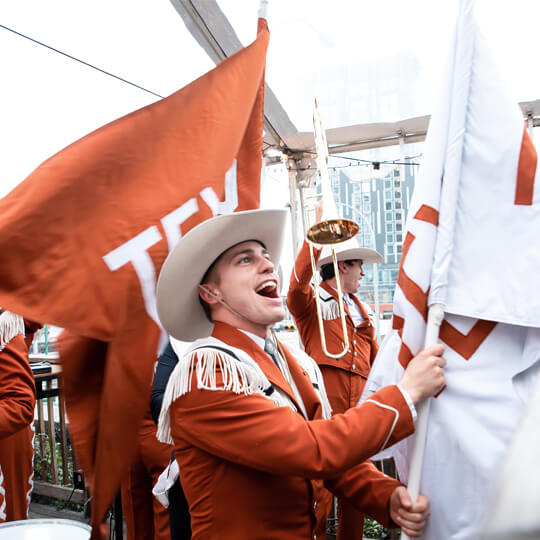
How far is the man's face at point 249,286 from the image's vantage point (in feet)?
5.82

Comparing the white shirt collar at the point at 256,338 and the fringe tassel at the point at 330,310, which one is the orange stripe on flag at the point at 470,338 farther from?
the fringe tassel at the point at 330,310

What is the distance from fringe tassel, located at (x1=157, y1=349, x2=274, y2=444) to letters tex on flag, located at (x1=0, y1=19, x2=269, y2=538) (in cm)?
12

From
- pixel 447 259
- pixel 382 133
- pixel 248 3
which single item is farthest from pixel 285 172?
pixel 447 259

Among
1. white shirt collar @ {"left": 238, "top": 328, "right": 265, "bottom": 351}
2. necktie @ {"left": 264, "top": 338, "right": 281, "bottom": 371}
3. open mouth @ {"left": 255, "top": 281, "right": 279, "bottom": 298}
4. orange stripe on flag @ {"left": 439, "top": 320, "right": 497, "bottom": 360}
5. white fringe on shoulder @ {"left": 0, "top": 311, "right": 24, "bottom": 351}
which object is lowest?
white fringe on shoulder @ {"left": 0, "top": 311, "right": 24, "bottom": 351}

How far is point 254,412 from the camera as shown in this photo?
1.43 meters

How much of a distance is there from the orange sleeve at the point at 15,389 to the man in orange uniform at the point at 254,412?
4.13ft

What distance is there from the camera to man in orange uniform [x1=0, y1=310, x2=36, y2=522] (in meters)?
2.63

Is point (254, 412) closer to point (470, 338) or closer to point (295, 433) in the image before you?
point (295, 433)

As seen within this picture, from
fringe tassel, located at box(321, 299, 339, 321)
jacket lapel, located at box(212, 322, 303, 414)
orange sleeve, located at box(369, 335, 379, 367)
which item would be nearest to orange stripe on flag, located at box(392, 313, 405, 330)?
jacket lapel, located at box(212, 322, 303, 414)

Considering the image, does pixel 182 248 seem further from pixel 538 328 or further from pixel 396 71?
pixel 396 71

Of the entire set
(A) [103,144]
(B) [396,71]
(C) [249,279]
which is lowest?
(C) [249,279]

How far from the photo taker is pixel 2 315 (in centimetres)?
281

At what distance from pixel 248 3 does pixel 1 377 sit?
2800 mm

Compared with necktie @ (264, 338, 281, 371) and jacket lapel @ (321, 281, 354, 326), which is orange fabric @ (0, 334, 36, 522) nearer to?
necktie @ (264, 338, 281, 371)
